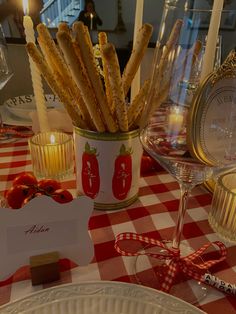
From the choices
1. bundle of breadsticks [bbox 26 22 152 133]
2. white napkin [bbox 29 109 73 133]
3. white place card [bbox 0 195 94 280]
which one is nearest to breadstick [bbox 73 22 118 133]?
bundle of breadsticks [bbox 26 22 152 133]

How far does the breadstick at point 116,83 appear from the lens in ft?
0.95

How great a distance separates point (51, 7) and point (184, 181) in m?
1.21

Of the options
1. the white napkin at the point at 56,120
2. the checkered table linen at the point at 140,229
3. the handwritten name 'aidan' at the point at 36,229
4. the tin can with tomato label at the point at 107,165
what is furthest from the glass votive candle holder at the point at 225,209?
the white napkin at the point at 56,120

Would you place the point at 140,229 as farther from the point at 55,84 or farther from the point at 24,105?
the point at 24,105

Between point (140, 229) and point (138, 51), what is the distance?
24 centimetres

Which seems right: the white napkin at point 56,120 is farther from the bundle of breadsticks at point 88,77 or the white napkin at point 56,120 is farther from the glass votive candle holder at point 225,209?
the glass votive candle holder at point 225,209

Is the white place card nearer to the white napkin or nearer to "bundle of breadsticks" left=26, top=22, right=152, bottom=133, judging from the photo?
"bundle of breadsticks" left=26, top=22, right=152, bottom=133

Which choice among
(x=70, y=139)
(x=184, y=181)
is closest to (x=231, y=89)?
(x=184, y=181)

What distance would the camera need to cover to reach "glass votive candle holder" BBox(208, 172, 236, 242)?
372 mm

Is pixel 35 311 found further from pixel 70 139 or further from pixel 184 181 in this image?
pixel 70 139

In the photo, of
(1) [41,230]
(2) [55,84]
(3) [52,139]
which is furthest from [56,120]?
(1) [41,230]

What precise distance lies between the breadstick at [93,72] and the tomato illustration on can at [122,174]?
1.6 inches

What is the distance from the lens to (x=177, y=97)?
27 cm

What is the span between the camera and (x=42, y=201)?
275 mm
